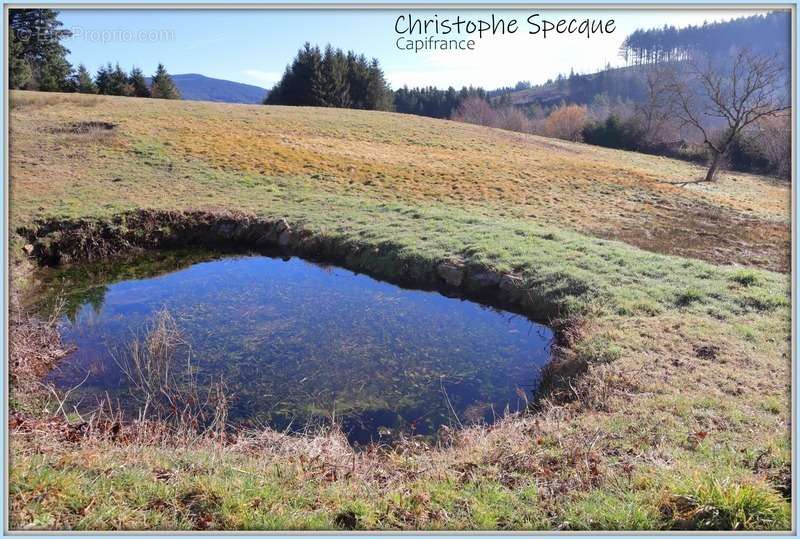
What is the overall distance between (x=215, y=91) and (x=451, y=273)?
3689 inches

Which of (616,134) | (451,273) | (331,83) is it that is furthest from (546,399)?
(331,83)

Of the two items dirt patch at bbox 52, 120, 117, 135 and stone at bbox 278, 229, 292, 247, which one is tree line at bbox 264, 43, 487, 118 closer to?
dirt patch at bbox 52, 120, 117, 135

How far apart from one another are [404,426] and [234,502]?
355 cm

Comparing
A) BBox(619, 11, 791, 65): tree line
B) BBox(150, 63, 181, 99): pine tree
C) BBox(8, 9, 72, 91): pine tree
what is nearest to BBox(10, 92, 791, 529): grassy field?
BBox(8, 9, 72, 91): pine tree

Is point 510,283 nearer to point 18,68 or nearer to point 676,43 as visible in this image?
point 18,68

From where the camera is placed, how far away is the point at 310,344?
9953 mm

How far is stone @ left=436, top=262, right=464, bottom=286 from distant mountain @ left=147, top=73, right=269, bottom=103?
2193 inches

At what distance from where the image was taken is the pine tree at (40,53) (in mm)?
33812

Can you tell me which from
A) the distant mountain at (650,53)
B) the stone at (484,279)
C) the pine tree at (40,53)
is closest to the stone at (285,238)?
the stone at (484,279)

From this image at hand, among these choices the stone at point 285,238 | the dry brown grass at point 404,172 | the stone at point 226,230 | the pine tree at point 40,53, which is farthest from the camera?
the pine tree at point 40,53

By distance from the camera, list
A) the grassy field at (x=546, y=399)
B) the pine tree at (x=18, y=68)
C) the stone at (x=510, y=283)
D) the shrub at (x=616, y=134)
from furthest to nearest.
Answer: the shrub at (x=616, y=134), the pine tree at (x=18, y=68), the stone at (x=510, y=283), the grassy field at (x=546, y=399)

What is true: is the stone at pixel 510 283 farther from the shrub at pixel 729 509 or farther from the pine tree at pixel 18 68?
the pine tree at pixel 18 68

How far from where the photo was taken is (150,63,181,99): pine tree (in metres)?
49.5

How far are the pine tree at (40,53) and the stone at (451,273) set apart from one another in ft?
104
